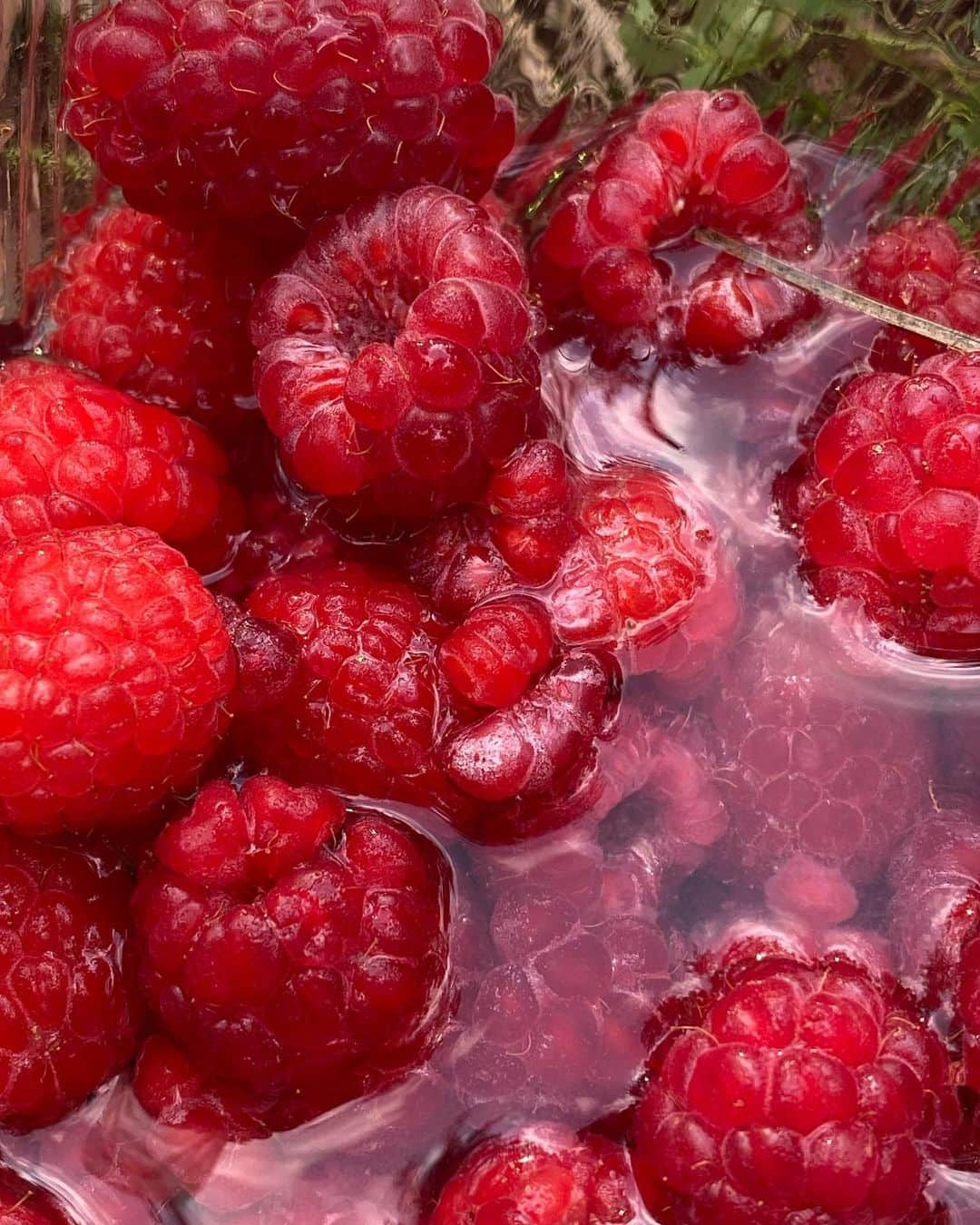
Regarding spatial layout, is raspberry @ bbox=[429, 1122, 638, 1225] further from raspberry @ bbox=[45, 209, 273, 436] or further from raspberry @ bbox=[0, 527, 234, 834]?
raspberry @ bbox=[45, 209, 273, 436]

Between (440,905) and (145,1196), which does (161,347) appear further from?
(145,1196)

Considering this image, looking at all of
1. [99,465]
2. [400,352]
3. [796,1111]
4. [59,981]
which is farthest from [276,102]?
[796,1111]

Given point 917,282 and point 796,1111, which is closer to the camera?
point 796,1111

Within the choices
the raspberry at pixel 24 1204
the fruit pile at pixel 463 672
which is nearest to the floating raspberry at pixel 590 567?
the fruit pile at pixel 463 672

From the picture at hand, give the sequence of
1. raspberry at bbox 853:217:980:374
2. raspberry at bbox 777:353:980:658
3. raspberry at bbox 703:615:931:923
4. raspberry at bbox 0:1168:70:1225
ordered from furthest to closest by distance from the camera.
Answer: raspberry at bbox 853:217:980:374
raspberry at bbox 703:615:931:923
raspberry at bbox 777:353:980:658
raspberry at bbox 0:1168:70:1225

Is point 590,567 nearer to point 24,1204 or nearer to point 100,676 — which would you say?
point 100,676

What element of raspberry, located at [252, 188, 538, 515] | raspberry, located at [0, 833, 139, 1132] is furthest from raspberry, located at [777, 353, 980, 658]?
raspberry, located at [0, 833, 139, 1132]

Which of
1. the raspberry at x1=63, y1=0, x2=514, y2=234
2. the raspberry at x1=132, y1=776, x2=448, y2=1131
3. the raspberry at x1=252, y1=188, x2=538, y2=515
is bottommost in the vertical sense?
the raspberry at x1=132, y1=776, x2=448, y2=1131

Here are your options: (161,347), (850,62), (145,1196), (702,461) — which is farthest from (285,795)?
(850,62)
